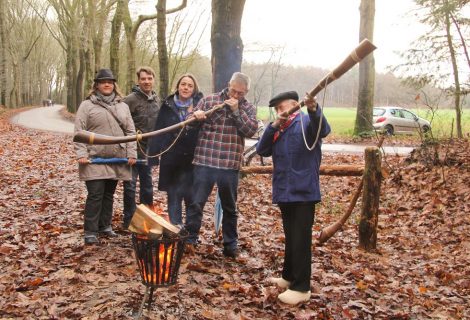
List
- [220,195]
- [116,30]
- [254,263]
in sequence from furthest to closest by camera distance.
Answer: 1. [116,30]
2. [254,263]
3. [220,195]

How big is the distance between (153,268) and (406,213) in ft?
20.4

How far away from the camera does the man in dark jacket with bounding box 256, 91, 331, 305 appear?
4348mm

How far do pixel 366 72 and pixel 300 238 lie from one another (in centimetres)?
1570

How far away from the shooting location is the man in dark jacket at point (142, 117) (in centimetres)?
625

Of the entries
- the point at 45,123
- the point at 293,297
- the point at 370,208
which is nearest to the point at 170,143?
the point at 293,297

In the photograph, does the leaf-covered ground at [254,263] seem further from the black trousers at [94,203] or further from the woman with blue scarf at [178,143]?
the woman with blue scarf at [178,143]

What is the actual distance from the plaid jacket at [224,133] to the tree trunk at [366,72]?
14.0 m

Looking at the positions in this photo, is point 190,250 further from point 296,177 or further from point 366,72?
point 366,72

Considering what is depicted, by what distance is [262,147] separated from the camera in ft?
15.3

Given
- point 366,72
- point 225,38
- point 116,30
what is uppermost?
point 116,30

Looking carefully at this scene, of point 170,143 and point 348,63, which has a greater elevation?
point 348,63

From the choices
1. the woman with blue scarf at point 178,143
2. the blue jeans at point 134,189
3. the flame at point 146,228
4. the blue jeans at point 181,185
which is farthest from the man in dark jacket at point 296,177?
the blue jeans at point 134,189

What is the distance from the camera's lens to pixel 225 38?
8.31 meters

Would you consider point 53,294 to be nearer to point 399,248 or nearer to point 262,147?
point 262,147
